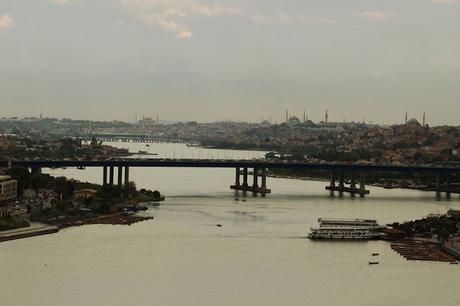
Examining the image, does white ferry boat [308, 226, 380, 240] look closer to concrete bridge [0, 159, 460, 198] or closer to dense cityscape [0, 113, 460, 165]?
concrete bridge [0, 159, 460, 198]

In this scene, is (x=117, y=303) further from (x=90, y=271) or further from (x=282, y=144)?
(x=282, y=144)

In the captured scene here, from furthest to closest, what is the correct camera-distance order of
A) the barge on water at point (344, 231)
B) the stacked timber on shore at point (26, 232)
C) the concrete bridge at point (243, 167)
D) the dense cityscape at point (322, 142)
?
the dense cityscape at point (322, 142)
the concrete bridge at point (243, 167)
the barge on water at point (344, 231)
the stacked timber on shore at point (26, 232)

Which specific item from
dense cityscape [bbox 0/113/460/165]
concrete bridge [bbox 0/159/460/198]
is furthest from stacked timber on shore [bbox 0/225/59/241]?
dense cityscape [bbox 0/113/460/165]

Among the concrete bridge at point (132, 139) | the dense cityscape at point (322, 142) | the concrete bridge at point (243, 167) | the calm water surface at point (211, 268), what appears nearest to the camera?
the calm water surface at point (211, 268)

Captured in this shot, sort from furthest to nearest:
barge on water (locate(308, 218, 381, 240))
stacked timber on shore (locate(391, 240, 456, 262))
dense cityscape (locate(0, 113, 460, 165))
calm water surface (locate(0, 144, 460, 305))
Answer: dense cityscape (locate(0, 113, 460, 165)) → barge on water (locate(308, 218, 381, 240)) → stacked timber on shore (locate(391, 240, 456, 262)) → calm water surface (locate(0, 144, 460, 305))

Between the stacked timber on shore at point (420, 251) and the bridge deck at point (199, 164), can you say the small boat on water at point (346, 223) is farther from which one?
the bridge deck at point (199, 164)

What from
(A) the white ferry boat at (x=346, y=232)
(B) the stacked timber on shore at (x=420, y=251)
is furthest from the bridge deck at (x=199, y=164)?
(B) the stacked timber on shore at (x=420, y=251)

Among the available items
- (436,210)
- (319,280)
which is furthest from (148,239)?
(436,210)

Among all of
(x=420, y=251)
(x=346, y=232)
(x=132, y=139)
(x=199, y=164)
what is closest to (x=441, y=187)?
(x=199, y=164)
